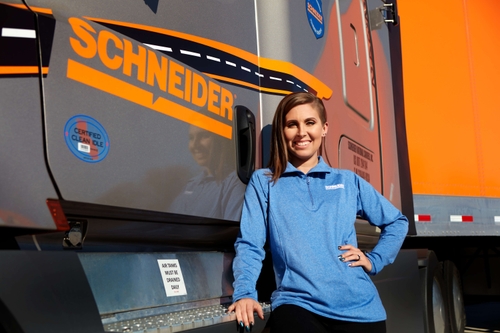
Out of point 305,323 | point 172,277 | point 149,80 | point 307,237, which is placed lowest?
point 305,323

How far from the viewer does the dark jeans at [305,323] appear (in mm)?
2223

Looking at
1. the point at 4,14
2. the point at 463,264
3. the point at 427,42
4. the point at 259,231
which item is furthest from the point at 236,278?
the point at 463,264

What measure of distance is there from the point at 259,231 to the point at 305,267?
0.70 feet

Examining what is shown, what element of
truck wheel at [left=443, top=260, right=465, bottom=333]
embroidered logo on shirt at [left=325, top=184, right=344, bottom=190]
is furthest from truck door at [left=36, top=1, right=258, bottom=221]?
truck wheel at [left=443, top=260, right=465, bottom=333]

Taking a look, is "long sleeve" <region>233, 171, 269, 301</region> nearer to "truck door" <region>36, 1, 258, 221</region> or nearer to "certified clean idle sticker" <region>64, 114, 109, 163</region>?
"truck door" <region>36, 1, 258, 221</region>

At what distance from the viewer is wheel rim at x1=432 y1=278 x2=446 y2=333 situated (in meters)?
4.81

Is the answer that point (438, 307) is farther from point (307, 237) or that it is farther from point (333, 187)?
point (307, 237)

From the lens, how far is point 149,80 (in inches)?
81.9

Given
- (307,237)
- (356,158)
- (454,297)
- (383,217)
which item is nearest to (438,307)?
(454,297)

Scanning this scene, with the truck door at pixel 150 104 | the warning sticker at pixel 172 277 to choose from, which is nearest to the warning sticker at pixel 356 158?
the truck door at pixel 150 104

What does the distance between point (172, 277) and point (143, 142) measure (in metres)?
0.51

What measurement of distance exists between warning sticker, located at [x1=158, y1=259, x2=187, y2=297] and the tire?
2587 mm

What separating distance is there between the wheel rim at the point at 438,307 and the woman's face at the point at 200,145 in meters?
3.04

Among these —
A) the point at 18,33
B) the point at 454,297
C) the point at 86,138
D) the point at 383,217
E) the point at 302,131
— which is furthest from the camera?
the point at 454,297
